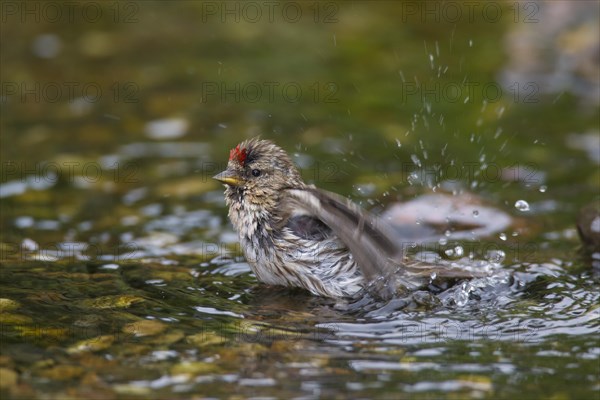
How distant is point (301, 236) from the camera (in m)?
6.08

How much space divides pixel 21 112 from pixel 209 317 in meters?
5.48

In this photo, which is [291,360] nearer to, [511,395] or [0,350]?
[511,395]

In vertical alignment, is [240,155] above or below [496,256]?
above

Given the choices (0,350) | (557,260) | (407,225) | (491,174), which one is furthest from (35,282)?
(491,174)

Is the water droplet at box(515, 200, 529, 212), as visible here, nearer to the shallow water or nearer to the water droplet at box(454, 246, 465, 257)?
the shallow water

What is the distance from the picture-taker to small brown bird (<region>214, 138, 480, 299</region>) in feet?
17.6

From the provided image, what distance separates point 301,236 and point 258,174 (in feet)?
2.00

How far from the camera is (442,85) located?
10539 mm
